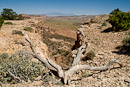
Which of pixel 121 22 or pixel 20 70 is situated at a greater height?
pixel 121 22

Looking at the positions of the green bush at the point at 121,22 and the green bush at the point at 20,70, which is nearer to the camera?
the green bush at the point at 20,70

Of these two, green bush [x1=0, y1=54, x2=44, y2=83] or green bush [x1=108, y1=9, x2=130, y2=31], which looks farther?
green bush [x1=108, y1=9, x2=130, y2=31]

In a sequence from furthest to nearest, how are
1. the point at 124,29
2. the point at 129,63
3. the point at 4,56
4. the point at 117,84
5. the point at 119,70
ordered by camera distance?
the point at 124,29 < the point at 4,56 < the point at 129,63 < the point at 119,70 < the point at 117,84

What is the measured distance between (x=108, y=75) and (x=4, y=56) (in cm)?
519

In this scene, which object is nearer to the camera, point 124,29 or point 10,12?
point 124,29

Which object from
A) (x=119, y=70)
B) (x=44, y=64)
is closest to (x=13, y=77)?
(x=44, y=64)

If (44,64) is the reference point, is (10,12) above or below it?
above

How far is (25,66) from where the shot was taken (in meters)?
3.95

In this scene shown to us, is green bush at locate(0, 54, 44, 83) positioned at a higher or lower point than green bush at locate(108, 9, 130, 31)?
lower

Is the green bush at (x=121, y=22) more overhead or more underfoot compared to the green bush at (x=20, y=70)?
more overhead

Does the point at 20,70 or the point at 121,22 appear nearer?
the point at 20,70

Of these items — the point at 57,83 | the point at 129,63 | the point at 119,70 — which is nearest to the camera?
the point at 57,83

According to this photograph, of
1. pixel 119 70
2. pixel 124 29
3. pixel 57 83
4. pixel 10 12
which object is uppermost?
pixel 10 12

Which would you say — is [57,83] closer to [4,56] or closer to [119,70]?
[119,70]
